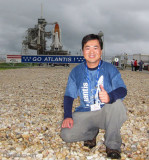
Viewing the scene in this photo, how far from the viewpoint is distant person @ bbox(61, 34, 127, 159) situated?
10.0 ft

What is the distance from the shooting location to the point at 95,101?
3160mm

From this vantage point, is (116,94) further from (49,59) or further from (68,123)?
(49,59)

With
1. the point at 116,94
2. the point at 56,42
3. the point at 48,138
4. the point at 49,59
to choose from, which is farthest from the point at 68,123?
the point at 56,42

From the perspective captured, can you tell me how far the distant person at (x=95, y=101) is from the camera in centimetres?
305

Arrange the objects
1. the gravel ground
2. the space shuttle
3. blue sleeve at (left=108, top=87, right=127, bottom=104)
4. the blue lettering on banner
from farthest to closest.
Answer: the space shuttle
the blue lettering on banner
the gravel ground
blue sleeve at (left=108, top=87, right=127, bottom=104)

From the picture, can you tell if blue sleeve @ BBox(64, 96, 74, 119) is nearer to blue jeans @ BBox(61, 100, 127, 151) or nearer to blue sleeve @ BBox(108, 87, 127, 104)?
blue jeans @ BBox(61, 100, 127, 151)

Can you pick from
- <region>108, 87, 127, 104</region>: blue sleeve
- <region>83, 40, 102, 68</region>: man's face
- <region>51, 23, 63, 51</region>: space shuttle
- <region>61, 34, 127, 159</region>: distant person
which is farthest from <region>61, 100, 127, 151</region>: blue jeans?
<region>51, 23, 63, 51</region>: space shuttle

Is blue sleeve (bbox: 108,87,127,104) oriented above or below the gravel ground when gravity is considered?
above

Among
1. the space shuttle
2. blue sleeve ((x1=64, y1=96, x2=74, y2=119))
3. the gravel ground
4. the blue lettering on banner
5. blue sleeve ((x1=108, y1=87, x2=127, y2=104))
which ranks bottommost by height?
the gravel ground

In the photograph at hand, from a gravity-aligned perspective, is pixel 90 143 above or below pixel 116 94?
below

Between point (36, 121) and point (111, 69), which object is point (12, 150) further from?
point (111, 69)

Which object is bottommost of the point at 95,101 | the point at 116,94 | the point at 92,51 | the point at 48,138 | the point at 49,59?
the point at 48,138

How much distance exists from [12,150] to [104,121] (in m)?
1.74

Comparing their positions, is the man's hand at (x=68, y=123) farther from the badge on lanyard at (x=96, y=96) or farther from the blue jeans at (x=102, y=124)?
the badge on lanyard at (x=96, y=96)
